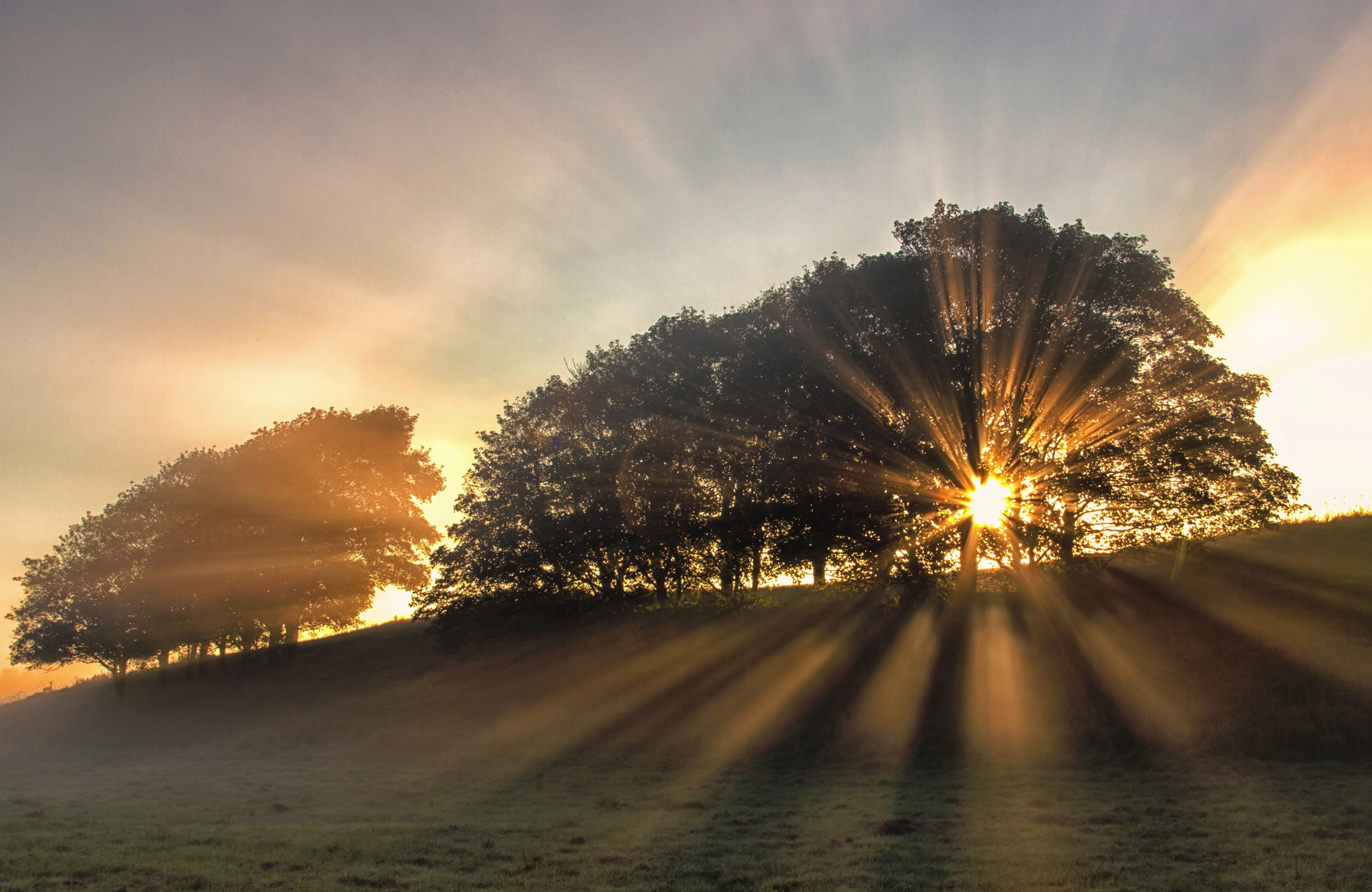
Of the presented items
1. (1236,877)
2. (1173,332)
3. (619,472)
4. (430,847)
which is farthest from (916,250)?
(430,847)

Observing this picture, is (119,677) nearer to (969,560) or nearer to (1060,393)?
(969,560)

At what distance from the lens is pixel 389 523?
161 ft

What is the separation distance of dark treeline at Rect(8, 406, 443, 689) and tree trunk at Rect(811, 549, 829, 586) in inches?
1193

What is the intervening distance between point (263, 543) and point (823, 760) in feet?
127

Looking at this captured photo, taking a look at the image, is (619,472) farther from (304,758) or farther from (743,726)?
(304,758)

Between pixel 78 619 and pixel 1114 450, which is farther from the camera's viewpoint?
pixel 78 619

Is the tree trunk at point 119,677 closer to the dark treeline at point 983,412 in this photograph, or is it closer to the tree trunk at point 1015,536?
the dark treeline at point 983,412

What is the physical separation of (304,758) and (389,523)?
2280 centimetres

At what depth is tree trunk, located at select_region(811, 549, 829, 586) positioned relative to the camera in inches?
1019

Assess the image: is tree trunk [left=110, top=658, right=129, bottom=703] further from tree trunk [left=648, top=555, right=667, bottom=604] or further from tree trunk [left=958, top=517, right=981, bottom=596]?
tree trunk [left=958, top=517, right=981, bottom=596]

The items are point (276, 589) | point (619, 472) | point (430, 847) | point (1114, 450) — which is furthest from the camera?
point (276, 589)

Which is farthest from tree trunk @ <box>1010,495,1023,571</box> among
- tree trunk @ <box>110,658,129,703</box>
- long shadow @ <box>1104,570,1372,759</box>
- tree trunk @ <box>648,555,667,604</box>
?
tree trunk @ <box>110,658,129,703</box>

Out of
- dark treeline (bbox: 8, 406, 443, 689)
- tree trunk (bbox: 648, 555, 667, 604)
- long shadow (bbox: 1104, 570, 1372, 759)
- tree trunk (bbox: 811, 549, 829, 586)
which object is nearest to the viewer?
long shadow (bbox: 1104, 570, 1372, 759)

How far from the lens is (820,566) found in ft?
88.0
